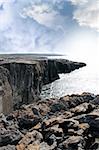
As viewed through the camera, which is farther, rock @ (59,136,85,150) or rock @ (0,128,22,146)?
rock @ (0,128,22,146)

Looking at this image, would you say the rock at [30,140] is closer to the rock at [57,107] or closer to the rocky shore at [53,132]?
Result: the rocky shore at [53,132]

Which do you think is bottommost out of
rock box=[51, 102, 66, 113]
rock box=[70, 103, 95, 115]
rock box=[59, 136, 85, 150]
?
rock box=[59, 136, 85, 150]

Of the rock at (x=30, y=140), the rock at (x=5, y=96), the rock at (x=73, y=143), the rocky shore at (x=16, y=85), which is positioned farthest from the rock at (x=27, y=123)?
the rocky shore at (x=16, y=85)

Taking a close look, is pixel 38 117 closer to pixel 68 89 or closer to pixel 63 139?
pixel 63 139

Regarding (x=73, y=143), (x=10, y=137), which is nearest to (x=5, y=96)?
(x=10, y=137)

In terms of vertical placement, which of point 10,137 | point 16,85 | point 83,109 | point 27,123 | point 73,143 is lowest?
point 73,143

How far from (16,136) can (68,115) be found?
12.5 meters

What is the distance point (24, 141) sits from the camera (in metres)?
49.4

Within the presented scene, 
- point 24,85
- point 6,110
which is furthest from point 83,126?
point 24,85

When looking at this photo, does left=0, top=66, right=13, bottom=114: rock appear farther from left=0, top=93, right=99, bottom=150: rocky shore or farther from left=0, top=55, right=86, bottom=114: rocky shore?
left=0, top=93, right=99, bottom=150: rocky shore

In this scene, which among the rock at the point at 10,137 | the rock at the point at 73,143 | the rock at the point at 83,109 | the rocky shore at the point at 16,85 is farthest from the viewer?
the rocky shore at the point at 16,85

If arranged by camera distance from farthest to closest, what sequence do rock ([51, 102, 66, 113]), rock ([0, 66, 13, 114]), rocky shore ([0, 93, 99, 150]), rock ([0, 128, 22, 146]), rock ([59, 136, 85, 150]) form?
rock ([0, 66, 13, 114]), rock ([51, 102, 66, 113]), rock ([0, 128, 22, 146]), rocky shore ([0, 93, 99, 150]), rock ([59, 136, 85, 150])

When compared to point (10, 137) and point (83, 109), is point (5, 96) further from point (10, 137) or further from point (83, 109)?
point (10, 137)

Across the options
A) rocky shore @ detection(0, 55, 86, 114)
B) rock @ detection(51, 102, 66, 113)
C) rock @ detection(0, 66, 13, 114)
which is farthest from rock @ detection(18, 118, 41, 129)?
rocky shore @ detection(0, 55, 86, 114)
